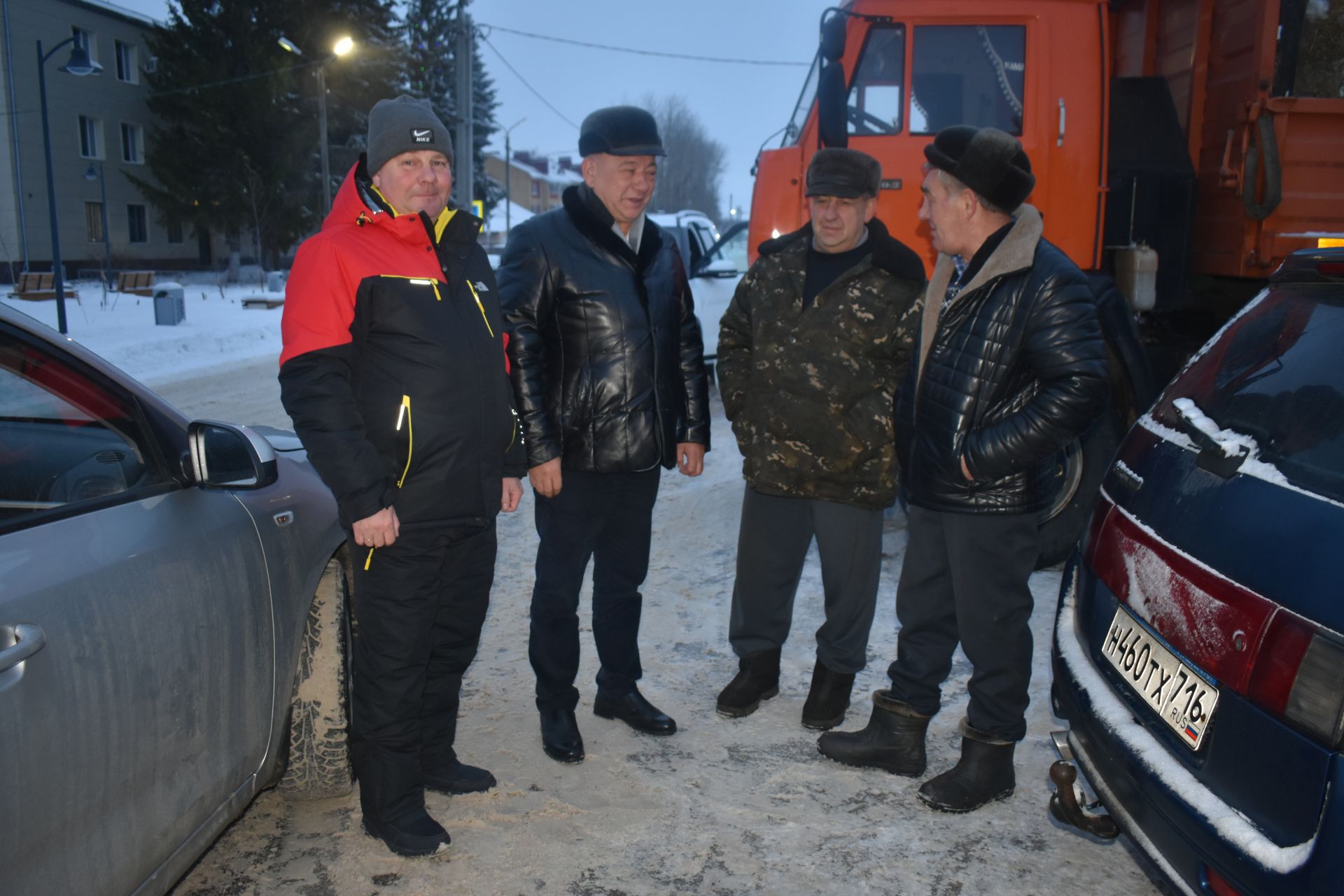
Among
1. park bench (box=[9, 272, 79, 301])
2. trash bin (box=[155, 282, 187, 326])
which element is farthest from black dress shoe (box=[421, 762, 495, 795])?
park bench (box=[9, 272, 79, 301])

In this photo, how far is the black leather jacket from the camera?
10.4 ft

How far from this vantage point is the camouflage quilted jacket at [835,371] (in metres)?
3.38

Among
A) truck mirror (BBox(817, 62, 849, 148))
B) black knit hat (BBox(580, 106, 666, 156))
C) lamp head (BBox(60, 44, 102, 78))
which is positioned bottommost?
→ black knit hat (BBox(580, 106, 666, 156))

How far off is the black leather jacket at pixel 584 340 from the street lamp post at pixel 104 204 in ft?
92.2

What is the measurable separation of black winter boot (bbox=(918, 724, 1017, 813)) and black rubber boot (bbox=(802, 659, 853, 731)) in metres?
0.54

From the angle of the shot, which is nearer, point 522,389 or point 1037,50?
point 522,389

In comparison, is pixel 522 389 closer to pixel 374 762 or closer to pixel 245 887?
pixel 374 762

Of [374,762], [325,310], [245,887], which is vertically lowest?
[245,887]

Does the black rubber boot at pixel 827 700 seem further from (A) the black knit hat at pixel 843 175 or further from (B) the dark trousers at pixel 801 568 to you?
(A) the black knit hat at pixel 843 175

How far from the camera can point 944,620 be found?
322cm

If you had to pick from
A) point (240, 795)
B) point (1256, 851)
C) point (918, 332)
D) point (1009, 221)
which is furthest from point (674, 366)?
point (1256, 851)

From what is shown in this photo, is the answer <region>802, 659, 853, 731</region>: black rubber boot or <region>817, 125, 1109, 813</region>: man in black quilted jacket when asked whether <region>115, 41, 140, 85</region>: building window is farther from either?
<region>817, 125, 1109, 813</region>: man in black quilted jacket

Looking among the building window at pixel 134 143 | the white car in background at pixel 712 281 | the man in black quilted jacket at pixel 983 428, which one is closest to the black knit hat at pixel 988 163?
the man in black quilted jacket at pixel 983 428

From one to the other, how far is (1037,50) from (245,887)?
4694mm
